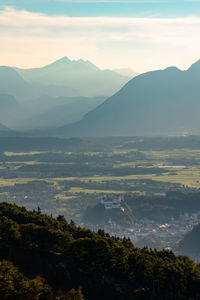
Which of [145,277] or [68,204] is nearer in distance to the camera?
[145,277]

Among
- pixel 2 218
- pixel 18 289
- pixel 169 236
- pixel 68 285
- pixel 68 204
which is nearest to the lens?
pixel 18 289

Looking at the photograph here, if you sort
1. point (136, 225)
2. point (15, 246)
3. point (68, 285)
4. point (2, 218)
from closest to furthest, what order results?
point (68, 285)
point (15, 246)
point (2, 218)
point (136, 225)

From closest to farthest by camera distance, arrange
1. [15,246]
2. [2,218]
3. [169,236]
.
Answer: [15,246] → [2,218] → [169,236]

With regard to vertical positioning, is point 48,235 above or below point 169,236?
above

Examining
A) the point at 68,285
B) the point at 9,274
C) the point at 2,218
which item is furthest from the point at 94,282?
the point at 2,218

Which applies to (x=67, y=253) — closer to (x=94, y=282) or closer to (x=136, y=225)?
(x=94, y=282)

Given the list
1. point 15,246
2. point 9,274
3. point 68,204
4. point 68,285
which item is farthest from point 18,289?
point 68,204

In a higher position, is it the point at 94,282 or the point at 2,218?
the point at 2,218

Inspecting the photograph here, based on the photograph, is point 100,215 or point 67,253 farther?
point 100,215

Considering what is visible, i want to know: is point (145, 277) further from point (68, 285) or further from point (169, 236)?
point (169, 236)
